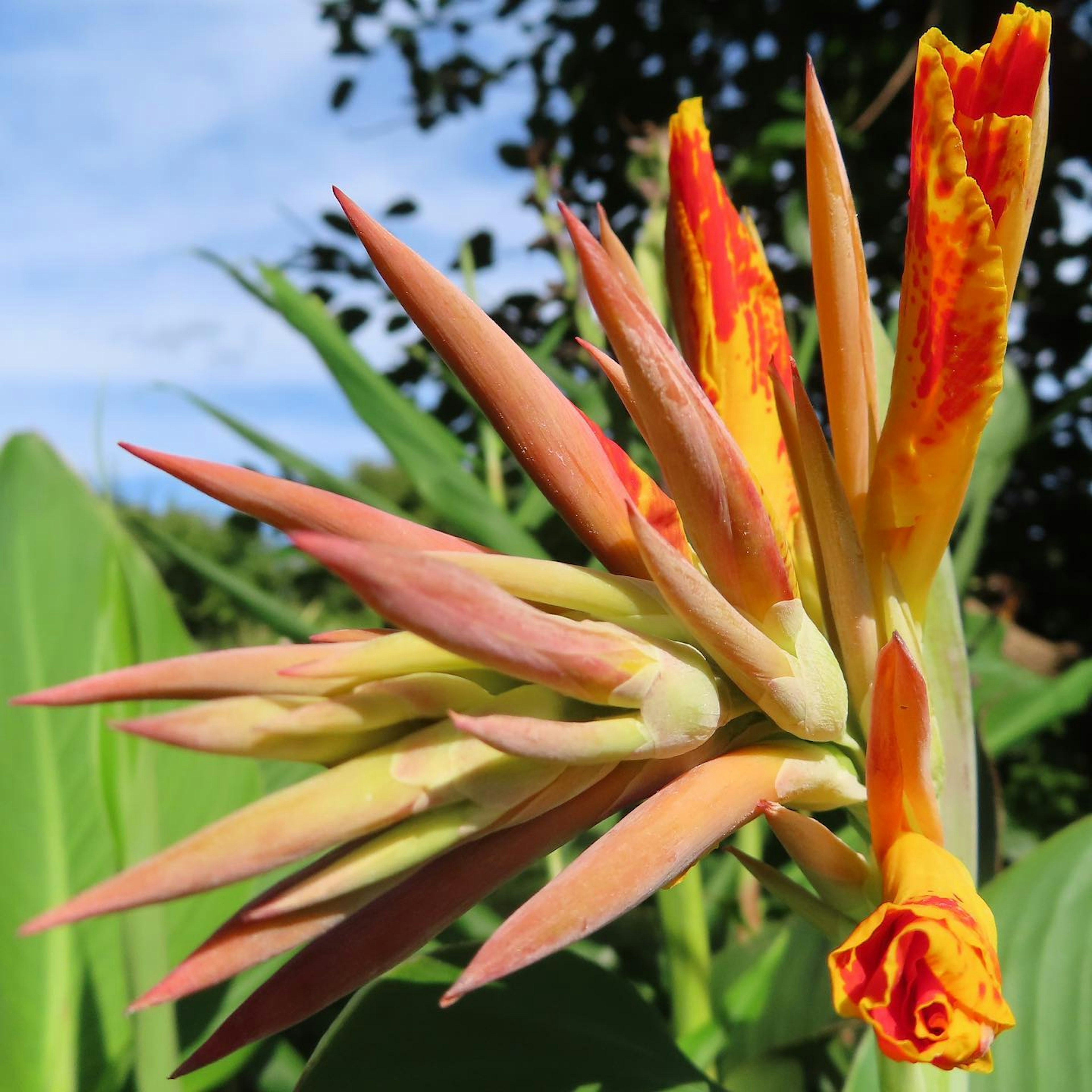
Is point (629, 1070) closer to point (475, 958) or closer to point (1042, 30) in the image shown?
point (475, 958)

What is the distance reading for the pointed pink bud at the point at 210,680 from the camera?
284 millimetres

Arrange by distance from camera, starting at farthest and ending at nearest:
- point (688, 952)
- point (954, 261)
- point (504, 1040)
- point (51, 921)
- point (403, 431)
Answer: point (403, 431) < point (688, 952) < point (504, 1040) < point (954, 261) < point (51, 921)

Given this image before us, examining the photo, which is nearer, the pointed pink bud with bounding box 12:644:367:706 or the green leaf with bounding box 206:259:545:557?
the pointed pink bud with bounding box 12:644:367:706

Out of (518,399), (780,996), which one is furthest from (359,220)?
(780,996)

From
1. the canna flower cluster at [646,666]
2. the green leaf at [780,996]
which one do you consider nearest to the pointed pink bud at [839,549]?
the canna flower cluster at [646,666]

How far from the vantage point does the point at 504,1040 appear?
0.52 m

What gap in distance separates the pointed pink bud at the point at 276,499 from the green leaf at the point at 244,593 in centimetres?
48

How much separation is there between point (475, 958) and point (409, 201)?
5.02 feet

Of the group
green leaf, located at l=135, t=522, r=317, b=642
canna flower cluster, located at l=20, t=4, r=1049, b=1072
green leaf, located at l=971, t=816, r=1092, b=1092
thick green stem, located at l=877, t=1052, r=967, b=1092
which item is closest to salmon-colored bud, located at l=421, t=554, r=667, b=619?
canna flower cluster, located at l=20, t=4, r=1049, b=1072

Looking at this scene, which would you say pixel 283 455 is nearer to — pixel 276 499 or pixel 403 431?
pixel 403 431

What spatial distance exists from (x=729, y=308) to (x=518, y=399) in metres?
0.14

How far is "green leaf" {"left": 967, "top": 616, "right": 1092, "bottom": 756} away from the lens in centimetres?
105

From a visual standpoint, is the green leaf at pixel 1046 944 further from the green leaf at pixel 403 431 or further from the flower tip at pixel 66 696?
the flower tip at pixel 66 696

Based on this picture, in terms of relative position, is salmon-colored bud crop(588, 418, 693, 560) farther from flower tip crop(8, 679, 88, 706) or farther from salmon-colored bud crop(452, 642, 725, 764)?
flower tip crop(8, 679, 88, 706)
